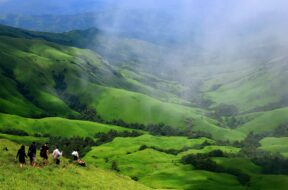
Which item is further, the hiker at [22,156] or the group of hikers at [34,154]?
the group of hikers at [34,154]

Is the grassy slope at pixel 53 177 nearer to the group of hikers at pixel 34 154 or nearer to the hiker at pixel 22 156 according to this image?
A: the hiker at pixel 22 156

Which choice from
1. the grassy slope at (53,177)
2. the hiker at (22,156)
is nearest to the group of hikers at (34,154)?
the hiker at (22,156)

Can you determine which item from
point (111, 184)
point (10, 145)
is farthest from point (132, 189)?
point (10, 145)

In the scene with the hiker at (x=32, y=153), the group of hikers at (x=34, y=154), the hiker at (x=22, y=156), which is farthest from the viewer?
the hiker at (x=32, y=153)

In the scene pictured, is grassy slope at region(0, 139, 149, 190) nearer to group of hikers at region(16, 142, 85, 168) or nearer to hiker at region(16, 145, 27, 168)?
hiker at region(16, 145, 27, 168)

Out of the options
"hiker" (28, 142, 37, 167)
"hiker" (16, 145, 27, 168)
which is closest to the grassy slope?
"hiker" (16, 145, 27, 168)

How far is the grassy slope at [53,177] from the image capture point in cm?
6381

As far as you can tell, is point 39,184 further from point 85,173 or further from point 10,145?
point 10,145

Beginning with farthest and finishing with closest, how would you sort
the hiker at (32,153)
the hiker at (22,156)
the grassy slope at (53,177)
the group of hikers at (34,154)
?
the hiker at (32,153)
the group of hikers at (34,154)
the hiker at (22,156)
the grassy slope at (53,177)

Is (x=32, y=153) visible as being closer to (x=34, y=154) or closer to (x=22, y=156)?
(x=34, y=154)

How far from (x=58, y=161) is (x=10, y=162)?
10.3m

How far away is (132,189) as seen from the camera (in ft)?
283

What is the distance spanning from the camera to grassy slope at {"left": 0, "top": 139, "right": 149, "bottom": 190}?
2512 inches

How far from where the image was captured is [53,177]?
7231 cm
